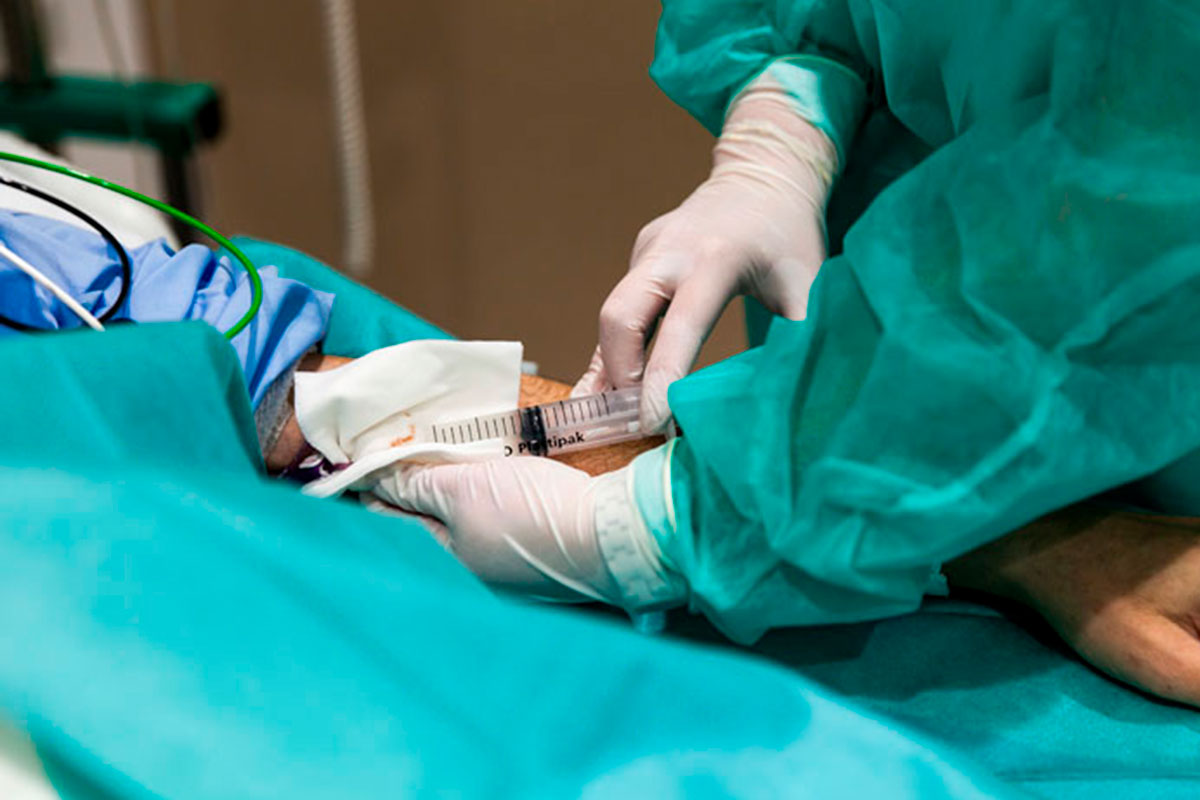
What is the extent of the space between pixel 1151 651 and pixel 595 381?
49 centimetres

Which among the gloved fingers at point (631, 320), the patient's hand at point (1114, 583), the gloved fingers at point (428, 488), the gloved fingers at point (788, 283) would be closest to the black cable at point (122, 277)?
the gloved fingers at point (428, 488)

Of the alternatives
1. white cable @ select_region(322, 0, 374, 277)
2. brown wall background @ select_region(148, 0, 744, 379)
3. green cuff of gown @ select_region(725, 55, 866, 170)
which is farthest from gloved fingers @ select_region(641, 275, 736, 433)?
white cable @ select_region(322, 0, 374, 277)

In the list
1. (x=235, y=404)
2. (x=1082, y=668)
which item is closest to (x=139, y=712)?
(x=235, y=404)

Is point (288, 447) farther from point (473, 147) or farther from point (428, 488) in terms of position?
point (473, 147)

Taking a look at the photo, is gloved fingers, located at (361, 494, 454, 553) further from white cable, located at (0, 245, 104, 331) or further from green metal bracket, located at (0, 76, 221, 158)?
green metal bracket, located at (0, 76, 221, 158)

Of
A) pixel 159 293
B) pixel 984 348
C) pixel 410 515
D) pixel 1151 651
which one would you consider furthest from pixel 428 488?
pixel 1151 651

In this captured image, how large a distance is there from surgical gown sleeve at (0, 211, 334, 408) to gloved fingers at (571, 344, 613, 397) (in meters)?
0.24

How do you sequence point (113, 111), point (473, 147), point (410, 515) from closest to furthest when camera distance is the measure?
point (410, 515) < point (113, 111) < point (473, 147)

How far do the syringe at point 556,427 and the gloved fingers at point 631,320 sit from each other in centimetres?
3

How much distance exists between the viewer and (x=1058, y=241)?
645mm

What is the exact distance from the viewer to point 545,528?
2.68ft

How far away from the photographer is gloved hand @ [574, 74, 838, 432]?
3.02ft

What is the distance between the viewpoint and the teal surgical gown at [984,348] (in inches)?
24.9

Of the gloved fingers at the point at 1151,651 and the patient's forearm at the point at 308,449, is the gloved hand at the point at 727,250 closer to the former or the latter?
the patient's forearm at the point at 308,449
